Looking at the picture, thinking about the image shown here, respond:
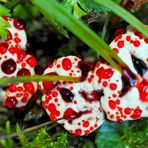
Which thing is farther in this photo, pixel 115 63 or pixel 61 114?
pixel 61 114

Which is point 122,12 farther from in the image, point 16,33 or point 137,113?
point 16,33

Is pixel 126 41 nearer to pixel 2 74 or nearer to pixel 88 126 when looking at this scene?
pixel 88 126

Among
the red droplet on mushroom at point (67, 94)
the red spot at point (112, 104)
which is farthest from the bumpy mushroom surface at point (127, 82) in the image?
the red droplet on mushroom at point (67, 94)

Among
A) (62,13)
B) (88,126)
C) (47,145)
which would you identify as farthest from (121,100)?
(62,13)

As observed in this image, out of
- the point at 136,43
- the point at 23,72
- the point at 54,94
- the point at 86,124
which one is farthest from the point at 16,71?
the point at 136,43

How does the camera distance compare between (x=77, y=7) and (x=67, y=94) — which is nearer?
(x=77, y=7)

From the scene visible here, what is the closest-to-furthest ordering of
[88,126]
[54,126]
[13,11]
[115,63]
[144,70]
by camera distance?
[115,63]
[144,70]
[88,126]
[54,126]
[13,11]

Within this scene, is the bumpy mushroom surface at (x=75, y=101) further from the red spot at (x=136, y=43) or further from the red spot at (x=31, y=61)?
the red spot at (x=136, y=43)
